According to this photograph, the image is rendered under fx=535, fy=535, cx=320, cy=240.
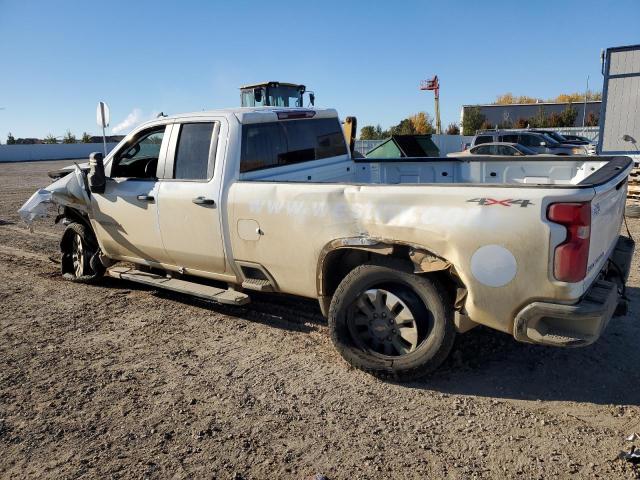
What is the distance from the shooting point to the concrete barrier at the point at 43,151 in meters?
47.8

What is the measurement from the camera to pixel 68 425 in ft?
11.0

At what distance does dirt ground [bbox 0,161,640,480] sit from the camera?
115 inches

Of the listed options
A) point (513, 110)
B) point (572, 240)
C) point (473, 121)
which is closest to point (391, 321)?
point (572, 240)

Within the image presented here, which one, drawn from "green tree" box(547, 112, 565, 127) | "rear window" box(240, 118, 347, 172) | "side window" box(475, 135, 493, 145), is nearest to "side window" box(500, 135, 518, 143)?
"side window" box(475, 135, 493, 145)

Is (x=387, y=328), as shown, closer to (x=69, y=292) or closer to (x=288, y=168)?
(x=288, y=168)

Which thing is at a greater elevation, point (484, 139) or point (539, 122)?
point (484, 139)

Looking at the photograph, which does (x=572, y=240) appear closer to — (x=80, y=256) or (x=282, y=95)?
(x=80, y=256)

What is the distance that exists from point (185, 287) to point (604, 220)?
3542 millimetres

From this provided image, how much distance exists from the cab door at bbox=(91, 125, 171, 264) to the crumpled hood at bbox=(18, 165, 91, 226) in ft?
0.66

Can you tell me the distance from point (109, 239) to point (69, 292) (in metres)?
0.93

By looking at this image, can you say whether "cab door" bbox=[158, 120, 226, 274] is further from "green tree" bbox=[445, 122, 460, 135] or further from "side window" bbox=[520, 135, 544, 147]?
"green tree" bbox=[445, 122, 460, 135]

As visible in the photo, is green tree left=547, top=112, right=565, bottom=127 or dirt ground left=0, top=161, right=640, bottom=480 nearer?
dirt ground left=0, top=161, right=640, bottom=480

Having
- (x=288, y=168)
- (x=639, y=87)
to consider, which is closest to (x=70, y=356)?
(x=288, y=168)

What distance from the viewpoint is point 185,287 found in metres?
5.05
